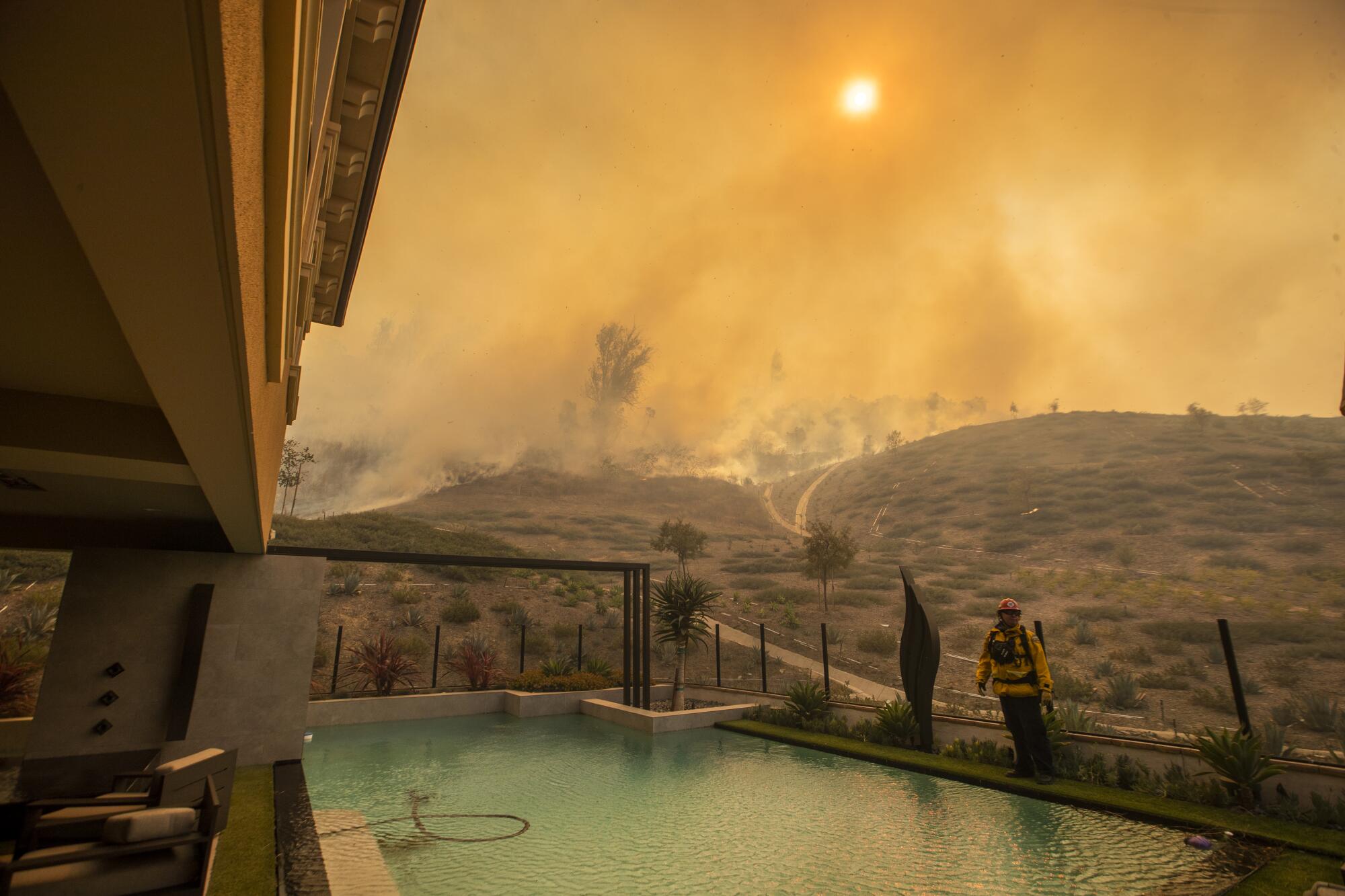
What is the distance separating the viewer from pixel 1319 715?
14445mm

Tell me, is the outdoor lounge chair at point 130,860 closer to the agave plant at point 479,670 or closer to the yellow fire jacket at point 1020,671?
the yellow fire jacket at point 1020,671

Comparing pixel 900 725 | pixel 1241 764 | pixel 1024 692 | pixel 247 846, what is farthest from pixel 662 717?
pixel 1241 764

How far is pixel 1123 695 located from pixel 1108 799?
16949 millimetres

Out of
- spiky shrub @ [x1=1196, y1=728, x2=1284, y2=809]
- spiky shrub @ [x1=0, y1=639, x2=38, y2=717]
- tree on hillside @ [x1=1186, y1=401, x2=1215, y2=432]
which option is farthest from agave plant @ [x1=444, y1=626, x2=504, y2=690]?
tree on hillside @ [x1=1186, y1=401, x2=1215, y2=432]

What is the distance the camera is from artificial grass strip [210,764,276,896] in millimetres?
4023

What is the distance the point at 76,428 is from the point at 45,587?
3163cm

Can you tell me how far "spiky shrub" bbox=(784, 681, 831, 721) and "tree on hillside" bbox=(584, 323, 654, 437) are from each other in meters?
80.0

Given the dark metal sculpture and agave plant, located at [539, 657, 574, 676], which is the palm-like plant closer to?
agave plant, located at [539, 657, 574, 676]

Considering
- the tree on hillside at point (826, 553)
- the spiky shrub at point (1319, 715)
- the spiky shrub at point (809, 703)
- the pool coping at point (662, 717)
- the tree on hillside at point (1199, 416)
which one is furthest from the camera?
the tree on hillside at point (1199, 416)

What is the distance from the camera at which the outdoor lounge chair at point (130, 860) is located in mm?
3234

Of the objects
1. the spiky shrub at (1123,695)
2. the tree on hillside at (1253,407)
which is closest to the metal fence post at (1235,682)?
the spiky shrub at (1123,695)

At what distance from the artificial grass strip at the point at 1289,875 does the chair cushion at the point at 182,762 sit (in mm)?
7223

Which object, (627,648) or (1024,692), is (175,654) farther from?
(1024,692)

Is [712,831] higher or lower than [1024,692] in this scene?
lower
